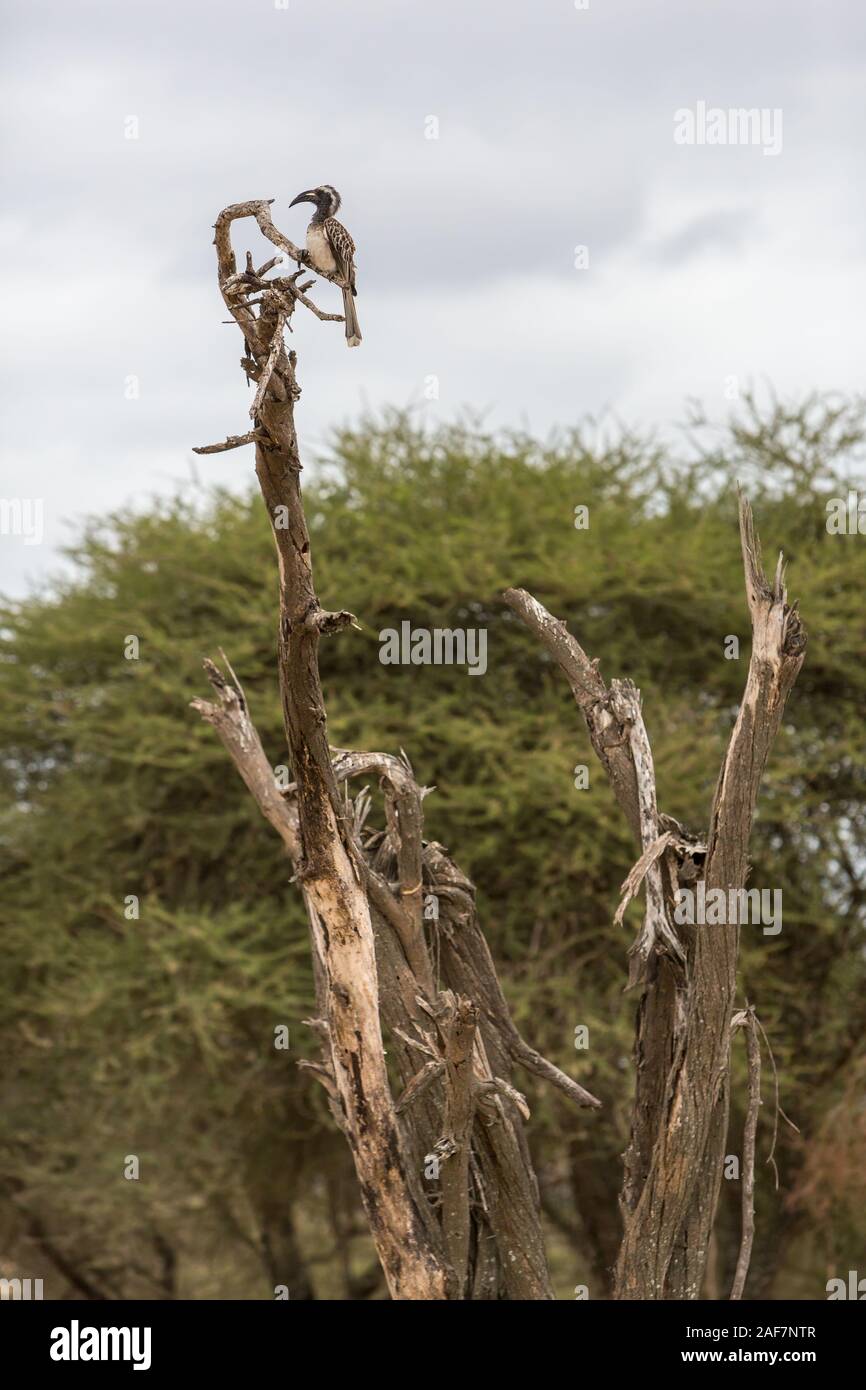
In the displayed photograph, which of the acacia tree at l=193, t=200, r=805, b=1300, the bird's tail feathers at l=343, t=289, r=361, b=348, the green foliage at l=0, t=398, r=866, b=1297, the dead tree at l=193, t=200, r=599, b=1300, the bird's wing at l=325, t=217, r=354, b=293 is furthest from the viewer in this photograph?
the green foliage at l=0, t=398, r=866, b=1297

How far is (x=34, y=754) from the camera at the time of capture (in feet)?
37.7

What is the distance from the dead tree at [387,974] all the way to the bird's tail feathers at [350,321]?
0.27 metres

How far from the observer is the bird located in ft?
10.4

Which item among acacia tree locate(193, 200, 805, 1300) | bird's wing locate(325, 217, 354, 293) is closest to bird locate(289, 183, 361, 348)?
bird's wing locate(325, 217, 354, 293)

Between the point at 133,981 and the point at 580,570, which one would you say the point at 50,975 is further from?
the point at 580,570

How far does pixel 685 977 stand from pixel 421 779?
6365 mm

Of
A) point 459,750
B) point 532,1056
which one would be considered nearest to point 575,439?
point 459,750

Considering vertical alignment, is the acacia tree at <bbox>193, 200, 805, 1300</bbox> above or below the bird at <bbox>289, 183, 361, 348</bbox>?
below

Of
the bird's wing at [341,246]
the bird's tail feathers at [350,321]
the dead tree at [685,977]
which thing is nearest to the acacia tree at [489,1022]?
the dead tree at [685,977]

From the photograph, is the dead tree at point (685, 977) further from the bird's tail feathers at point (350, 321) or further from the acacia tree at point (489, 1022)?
the bird's tail feathers at point (350, 321)

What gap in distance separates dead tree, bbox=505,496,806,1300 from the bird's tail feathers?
3.24 feet

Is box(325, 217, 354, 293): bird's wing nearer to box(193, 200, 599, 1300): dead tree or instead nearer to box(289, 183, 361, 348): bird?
box(289, 183, 361, 348): bird
